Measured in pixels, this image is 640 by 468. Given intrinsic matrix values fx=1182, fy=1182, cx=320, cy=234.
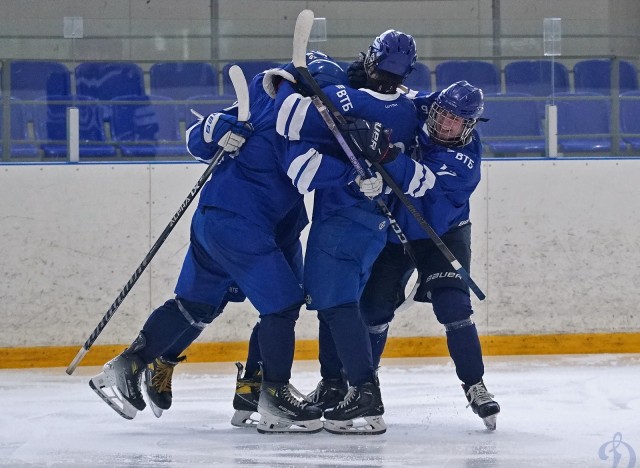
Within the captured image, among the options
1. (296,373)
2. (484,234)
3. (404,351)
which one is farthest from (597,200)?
(296,373)

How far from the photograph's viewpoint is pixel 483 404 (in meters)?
3.60

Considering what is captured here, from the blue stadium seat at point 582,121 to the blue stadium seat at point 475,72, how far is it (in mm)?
327

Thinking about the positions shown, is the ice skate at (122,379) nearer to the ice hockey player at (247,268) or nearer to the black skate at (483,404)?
the ice hockey player at (247,268)

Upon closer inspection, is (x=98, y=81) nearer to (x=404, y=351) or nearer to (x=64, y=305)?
(x=64, y=305)

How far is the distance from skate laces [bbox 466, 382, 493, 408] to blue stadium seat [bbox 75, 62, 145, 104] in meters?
2.63

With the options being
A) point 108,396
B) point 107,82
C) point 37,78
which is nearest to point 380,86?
point 108,396

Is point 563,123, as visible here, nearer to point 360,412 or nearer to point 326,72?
point 326,72

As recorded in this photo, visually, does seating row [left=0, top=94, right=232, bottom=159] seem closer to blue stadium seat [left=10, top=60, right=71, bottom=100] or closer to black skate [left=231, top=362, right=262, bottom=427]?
blue stadium seat [left=10, top=60, right=71, bottom=100]

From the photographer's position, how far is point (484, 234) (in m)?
5.61

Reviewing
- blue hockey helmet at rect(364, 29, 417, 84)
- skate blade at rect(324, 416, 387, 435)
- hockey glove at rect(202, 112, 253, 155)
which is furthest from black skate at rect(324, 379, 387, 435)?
blue hockey helmet at rect(364, 29, 417, 84)

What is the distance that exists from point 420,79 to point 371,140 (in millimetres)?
2299

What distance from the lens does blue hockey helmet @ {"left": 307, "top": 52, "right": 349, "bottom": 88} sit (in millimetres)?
3582

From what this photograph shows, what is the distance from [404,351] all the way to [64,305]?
1.60m

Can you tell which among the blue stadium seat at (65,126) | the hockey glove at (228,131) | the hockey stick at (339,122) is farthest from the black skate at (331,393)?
the blue stadium seat at (65,126)
